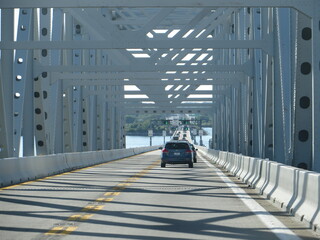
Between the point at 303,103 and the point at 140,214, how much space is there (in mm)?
6556

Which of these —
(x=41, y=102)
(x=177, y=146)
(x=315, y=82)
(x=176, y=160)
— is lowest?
(x=176, y=160)

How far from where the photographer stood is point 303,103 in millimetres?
19406

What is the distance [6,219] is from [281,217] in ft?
14.1

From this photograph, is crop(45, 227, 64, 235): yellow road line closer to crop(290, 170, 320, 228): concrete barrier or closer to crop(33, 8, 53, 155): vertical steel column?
crop(290, 170, 320, 228): concrete barrier

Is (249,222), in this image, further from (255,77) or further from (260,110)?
(255,77)

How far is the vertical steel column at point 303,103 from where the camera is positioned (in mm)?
19234

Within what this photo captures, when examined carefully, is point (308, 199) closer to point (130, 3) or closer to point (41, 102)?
point (130, 3)

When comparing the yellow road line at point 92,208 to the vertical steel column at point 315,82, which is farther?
the vertical steel column at point 315,82

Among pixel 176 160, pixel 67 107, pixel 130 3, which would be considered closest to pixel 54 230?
pixel 130 3

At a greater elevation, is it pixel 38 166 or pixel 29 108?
pixel 29 108

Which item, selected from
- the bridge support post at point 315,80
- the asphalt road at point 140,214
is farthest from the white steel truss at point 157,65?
the asphalt road at point 140,214

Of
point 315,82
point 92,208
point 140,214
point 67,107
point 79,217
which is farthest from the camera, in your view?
point 67,107

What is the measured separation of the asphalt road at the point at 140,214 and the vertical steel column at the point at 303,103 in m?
1.55

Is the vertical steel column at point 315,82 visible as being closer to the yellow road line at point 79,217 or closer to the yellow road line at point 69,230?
the yellow road line at point 79,217
